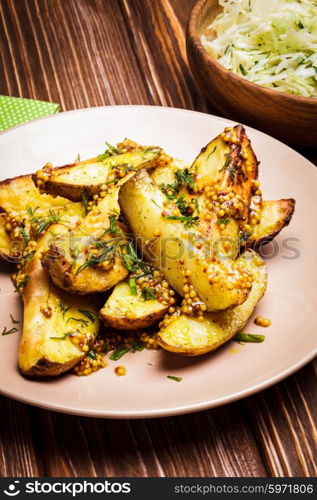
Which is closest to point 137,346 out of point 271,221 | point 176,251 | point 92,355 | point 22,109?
point 92,355

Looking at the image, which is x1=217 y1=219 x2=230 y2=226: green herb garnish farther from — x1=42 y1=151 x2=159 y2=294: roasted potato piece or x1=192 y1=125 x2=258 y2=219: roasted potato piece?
x1=42 y1=151 x2=159 y2=294: roasted potato piece

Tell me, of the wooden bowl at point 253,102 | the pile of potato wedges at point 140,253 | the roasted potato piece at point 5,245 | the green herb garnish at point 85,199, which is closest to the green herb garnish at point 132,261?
the pile of potato wedges at point 140,253

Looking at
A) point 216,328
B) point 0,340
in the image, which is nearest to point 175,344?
point 216,328

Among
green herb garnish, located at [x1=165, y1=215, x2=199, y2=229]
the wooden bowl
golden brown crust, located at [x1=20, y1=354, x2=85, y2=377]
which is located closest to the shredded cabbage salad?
the wooden bowl

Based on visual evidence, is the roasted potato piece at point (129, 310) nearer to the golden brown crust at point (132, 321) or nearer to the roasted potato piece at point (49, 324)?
the golden brown crust at point (132, 321)

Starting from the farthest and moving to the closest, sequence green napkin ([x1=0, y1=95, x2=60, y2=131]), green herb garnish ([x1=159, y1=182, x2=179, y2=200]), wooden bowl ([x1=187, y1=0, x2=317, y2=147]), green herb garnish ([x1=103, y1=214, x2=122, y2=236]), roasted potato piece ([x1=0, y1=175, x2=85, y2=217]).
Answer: green napkin ([x1=0, y1=95, x2=60, y2=131]) → wooden bowl ([x1=187, y1=0, x2=317, y2=147]) → roasted potato piece ([x1=0, y1=175, x2=85, y2=217]) → green herb garnish ([x1=159, y1=182, x2=179, y2=200]) → green herb garnish ([x1=103, y1=214, x2=122, y2=236])
